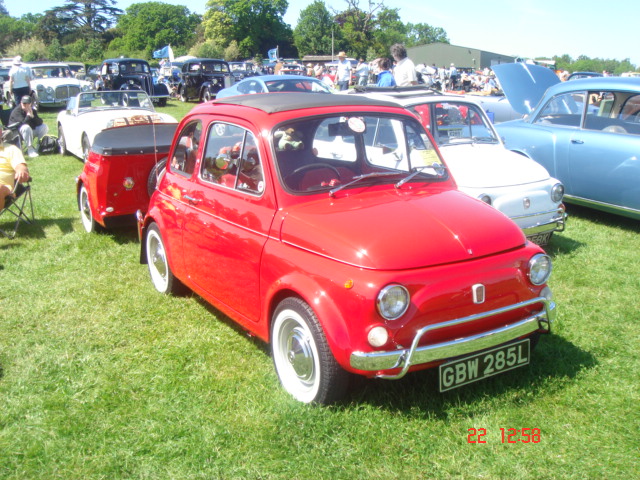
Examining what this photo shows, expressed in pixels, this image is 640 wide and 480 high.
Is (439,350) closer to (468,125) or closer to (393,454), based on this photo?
(393,454)

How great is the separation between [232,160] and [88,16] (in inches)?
4618

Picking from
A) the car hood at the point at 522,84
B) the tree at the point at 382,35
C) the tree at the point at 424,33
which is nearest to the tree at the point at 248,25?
the tree at the point at 382,35

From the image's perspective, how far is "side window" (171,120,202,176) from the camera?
4504 millimetres

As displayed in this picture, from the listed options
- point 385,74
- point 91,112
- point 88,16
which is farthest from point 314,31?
point 385,74

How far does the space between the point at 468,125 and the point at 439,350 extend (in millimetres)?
4553

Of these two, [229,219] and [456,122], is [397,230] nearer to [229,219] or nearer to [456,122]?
[229,219]

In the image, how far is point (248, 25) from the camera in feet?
315

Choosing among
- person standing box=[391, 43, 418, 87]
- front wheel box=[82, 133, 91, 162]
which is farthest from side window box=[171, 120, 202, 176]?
front wheel box=[82, 133, 91, 162]

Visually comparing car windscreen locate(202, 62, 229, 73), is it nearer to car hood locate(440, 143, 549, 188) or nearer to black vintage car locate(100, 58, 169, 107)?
black vintage car locate(100, 58, 169, 107)

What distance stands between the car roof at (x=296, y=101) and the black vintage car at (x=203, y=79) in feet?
66.1

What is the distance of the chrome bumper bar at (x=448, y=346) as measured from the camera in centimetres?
288

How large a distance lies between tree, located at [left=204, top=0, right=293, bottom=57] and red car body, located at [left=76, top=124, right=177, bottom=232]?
8954 centimetres

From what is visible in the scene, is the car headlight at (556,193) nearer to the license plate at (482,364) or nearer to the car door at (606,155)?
the car door at (606,155)
